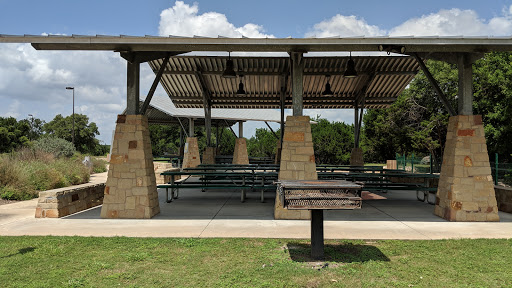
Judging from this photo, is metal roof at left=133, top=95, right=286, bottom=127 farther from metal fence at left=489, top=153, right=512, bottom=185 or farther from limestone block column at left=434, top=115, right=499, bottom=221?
limestone block column at left=434, top=115, right=499, bottom=221

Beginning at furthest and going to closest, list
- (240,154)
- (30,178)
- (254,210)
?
(240,154) < (30,178) < (254,210)

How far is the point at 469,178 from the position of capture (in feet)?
24.7

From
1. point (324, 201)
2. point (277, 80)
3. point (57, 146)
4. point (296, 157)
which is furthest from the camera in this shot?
point (57, 146)

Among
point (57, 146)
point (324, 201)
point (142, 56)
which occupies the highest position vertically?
point (142, 56)

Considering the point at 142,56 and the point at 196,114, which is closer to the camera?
the point at 142,56

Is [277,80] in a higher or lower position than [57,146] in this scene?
higher

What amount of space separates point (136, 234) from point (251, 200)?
4.56 meters

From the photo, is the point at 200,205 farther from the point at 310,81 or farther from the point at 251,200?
the point at 310,81

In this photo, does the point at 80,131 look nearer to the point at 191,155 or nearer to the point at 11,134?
the point at 11,134

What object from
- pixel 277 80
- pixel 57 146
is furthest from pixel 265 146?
pixel 277 80

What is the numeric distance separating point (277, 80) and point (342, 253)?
9.89 metres

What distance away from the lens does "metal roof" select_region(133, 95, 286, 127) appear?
21906mm

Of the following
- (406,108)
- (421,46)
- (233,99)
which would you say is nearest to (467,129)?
(421,46)

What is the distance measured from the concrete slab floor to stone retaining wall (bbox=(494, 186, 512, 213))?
0.37 m
